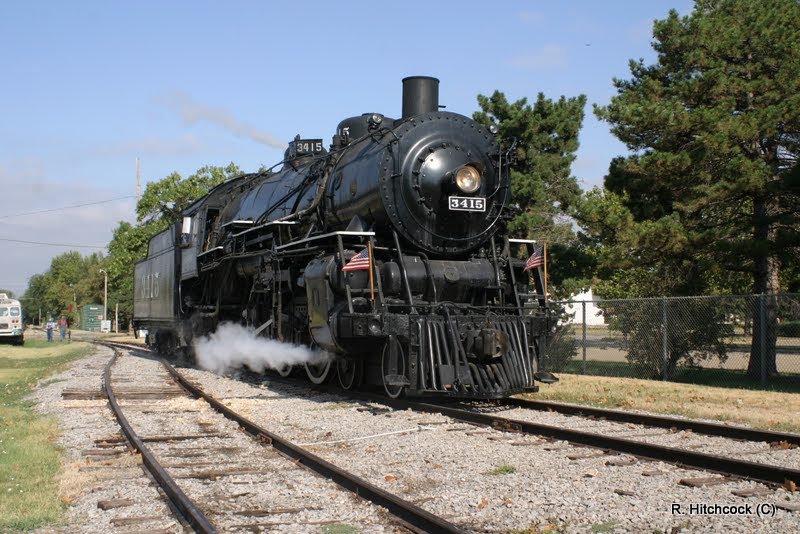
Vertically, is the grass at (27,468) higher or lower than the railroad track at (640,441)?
lower

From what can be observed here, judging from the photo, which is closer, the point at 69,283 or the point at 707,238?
the point at 707,238

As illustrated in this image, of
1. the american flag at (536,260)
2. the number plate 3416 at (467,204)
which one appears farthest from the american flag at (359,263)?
the american flag at (536,260)

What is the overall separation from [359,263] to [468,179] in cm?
201

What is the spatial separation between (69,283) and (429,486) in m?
141

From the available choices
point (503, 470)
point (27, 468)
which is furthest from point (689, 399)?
point (27, 468)

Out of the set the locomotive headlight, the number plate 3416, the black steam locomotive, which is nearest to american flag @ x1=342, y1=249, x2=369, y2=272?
the black steam locomotive

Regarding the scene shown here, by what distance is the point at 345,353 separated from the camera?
33.3 ft

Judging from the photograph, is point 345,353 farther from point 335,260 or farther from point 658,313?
point 658,313

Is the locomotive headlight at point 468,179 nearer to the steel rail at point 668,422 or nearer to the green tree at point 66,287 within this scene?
the steel rail at point 668,422

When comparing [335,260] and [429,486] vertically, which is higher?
[335,260]

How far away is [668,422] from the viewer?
8.47 meters

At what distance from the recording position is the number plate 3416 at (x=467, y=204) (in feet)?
33.6

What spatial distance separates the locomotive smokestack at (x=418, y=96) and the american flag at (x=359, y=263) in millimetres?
2705

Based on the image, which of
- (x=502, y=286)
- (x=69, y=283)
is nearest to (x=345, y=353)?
(x=502, y=286)
